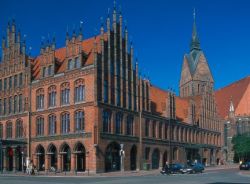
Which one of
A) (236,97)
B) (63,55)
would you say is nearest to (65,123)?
(63,55)

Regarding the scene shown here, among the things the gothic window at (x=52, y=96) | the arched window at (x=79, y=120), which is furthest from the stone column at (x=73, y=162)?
the gothic window at (x=52, y=96)

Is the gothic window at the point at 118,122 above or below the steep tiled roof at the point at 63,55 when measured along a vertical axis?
below

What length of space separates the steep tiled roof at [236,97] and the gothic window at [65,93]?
73074 millimetres

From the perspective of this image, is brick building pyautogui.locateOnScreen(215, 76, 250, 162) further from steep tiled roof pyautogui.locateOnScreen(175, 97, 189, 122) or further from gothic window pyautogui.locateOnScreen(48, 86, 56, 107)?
gothic window pyautogui.locateOnScreen(48, 86, 56, 107)

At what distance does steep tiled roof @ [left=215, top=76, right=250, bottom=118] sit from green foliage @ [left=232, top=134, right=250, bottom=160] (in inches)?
632

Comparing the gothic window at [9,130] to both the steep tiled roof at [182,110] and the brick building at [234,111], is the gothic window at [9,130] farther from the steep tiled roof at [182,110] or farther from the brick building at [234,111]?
the brick building at [234,111]

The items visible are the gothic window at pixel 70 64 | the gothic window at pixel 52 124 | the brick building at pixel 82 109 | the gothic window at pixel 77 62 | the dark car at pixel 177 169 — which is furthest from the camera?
the gothic window at pixel 52 124

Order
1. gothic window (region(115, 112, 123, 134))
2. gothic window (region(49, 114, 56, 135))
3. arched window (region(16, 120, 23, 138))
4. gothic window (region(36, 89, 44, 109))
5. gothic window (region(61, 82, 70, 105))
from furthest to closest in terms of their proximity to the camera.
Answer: arched window (region(16, 120, 23, 138)), gothic window (region(36, 89, 44, 109)), gothic window (region(49, 114, 56, 135)), gothic window (region(115, 112, 123, 134)), gothic window (region(61, 82, 70, 105))

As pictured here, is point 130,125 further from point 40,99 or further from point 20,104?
point 20,104

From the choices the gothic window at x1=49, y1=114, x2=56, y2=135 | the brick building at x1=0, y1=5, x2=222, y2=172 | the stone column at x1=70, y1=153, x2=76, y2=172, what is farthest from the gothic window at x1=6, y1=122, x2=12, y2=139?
the stone column at x1=70, y1=153, x2=76, y2=172

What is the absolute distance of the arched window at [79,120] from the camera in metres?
60.8

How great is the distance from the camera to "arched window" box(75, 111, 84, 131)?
60.8 m

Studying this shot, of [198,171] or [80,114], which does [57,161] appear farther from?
[198,171]

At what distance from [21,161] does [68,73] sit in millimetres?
17330
